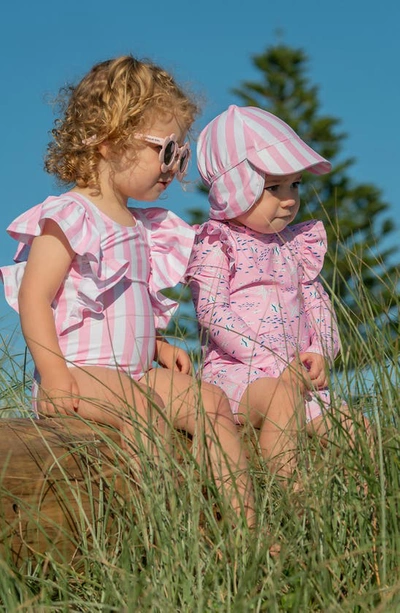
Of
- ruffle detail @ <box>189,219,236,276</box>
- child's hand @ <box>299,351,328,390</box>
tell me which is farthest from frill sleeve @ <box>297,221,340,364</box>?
ruffle detail @ <box>189,219,236,276</box>

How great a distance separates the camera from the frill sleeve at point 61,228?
294 cm

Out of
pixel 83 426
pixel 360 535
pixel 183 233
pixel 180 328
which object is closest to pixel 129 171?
pixel 183 233

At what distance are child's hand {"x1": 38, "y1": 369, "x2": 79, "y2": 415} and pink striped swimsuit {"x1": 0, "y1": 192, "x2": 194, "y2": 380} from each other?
8.6 inches

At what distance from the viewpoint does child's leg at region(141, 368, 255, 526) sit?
8.19 ft

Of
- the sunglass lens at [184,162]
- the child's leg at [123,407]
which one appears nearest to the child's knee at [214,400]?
the child's leg at [123,407]

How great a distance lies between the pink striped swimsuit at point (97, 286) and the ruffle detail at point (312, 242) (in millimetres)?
736

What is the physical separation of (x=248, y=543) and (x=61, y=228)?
1220 millimetres

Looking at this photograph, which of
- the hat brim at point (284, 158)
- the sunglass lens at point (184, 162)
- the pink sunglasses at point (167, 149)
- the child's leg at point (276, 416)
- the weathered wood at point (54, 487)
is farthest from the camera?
the hat brim at point (284, 158)

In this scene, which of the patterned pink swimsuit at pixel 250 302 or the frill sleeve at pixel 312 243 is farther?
the frill sleeve at pixel 312 243

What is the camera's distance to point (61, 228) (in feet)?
9.57

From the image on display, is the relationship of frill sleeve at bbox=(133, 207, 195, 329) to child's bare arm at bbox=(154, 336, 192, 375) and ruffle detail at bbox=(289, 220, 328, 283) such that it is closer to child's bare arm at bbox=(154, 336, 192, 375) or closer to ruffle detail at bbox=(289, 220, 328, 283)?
child's bare arm at bbox=(154, 336, 192, 375)

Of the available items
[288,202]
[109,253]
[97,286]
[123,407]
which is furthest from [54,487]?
[288,202]

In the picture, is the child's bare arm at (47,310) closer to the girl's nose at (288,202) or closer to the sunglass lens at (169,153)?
the sunglass lens at (169,153)

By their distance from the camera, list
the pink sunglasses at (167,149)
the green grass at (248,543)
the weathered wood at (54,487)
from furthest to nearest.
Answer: the pink sunglasses at (167,149)
the weathered wood at (54,487)
the green grass at (248,543)
